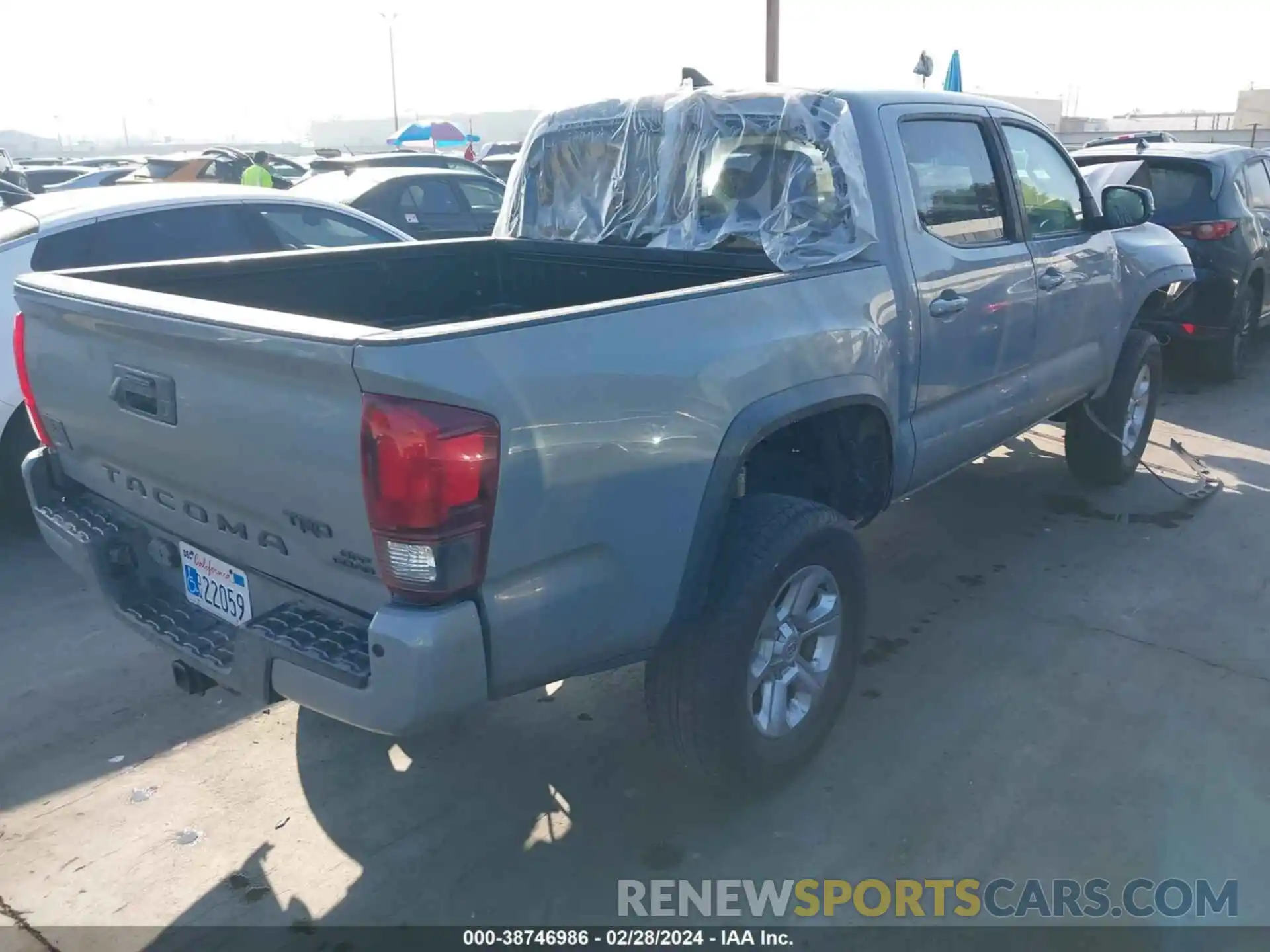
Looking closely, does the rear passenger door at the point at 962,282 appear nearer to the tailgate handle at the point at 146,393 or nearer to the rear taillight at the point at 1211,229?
the tailgate handle at the point at 146,393

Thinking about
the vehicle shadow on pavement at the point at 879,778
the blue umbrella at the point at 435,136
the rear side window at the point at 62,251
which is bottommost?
the vehicle shadow on pavement at the point at 879,778

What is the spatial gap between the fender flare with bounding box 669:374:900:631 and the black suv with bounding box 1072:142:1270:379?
19.2 feet

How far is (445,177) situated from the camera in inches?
399

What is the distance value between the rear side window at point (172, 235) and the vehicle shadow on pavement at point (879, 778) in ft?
9.87

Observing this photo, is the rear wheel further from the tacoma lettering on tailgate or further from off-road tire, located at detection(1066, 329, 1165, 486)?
the tacoma lettering on tailgate

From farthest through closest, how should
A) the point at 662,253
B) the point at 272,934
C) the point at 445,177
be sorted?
the point at 445,177
the point at 662,253
the point at 272,934

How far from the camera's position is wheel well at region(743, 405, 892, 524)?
355cm

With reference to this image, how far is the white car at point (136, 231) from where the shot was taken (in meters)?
5.02

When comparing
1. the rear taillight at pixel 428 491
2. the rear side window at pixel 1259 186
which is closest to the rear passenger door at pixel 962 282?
the rear taillight at pixel 428 491

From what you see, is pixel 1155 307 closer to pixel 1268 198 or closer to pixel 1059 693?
pixel 1059 693

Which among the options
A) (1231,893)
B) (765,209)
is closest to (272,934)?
(1231,893)

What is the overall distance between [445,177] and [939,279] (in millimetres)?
7294

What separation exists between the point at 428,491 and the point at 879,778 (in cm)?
189

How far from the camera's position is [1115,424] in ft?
18.4
